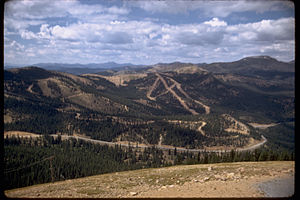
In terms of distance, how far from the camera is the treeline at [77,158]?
35.1 metres

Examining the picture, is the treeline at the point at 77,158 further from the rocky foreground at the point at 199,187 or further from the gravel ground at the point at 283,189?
the gravel ground at the point at 283,189

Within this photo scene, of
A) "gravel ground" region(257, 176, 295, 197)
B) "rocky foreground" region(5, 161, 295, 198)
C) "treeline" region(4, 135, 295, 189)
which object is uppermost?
"gravel ground" region(257, 176, 295, 197)

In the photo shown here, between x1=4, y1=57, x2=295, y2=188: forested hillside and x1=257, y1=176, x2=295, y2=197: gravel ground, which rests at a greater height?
x1=257, y1=176, x2=295, y2=197: gravel ground

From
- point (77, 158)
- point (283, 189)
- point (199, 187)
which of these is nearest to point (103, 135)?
point (77, 158)

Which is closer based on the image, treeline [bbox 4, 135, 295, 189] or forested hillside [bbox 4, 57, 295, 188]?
treeline [bbox 4, 135, 295, 189]

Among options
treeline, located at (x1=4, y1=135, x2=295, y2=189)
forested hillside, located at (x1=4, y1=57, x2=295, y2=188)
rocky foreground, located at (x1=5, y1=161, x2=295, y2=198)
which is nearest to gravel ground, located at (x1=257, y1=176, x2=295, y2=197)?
rocky foreground, located at (x1=5, y1=161, x2=295, y2=198)

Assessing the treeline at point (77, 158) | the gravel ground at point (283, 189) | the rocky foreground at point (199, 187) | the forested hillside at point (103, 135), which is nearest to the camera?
the gravel ground at point (283, 189)

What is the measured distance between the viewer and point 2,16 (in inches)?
215

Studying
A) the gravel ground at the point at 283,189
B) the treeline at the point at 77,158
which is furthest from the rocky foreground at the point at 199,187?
the treeline at the point at 77,158

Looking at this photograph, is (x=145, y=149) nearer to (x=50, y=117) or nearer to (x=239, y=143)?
(x=239, y=143)

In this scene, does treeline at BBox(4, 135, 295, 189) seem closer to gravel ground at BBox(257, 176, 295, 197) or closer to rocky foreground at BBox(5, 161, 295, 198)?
rocky foreground at BBox(5, 161, 295, 198)

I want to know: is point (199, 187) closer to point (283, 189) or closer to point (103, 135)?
point (283, 189)

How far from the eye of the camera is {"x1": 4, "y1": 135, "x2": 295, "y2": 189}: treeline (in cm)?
3506
